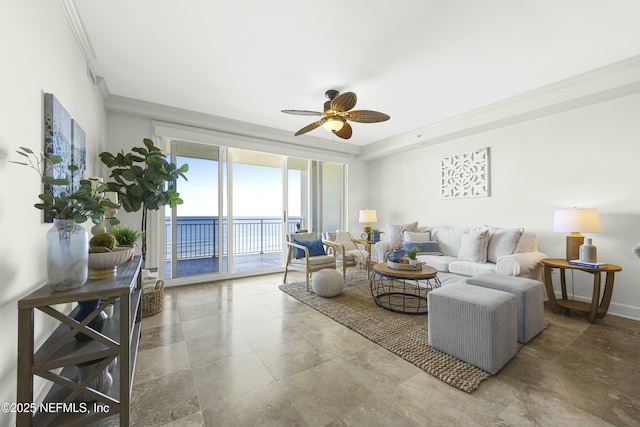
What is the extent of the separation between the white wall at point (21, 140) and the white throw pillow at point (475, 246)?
13.9 ft

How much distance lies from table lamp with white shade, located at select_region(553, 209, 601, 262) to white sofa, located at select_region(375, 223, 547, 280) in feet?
1.02

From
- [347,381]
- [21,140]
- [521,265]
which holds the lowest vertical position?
[347,381]

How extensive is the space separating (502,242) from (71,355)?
4178 mm

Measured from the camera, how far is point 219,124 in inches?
159

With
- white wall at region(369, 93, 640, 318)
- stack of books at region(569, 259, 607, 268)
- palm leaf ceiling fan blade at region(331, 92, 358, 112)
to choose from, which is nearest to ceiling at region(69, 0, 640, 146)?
palm leaf ceiling fan blade at region(331, 92, 358, 112)

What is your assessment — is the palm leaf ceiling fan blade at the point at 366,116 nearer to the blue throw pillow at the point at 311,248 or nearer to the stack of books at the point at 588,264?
the blue throw pillow at the point at 311,248

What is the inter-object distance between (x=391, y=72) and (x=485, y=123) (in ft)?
6.16

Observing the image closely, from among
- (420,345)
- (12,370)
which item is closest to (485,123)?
(420,345)

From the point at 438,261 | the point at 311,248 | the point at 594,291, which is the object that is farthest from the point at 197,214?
the point at 594,291

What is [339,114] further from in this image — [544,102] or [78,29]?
[544,102]

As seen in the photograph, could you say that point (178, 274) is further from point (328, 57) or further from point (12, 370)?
point (328, 57)

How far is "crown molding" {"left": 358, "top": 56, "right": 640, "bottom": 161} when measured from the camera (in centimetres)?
254

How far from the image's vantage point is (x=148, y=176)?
8.89ft

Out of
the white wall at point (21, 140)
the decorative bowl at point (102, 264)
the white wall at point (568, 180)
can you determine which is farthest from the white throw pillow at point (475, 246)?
the white wall at point (21, 140)
